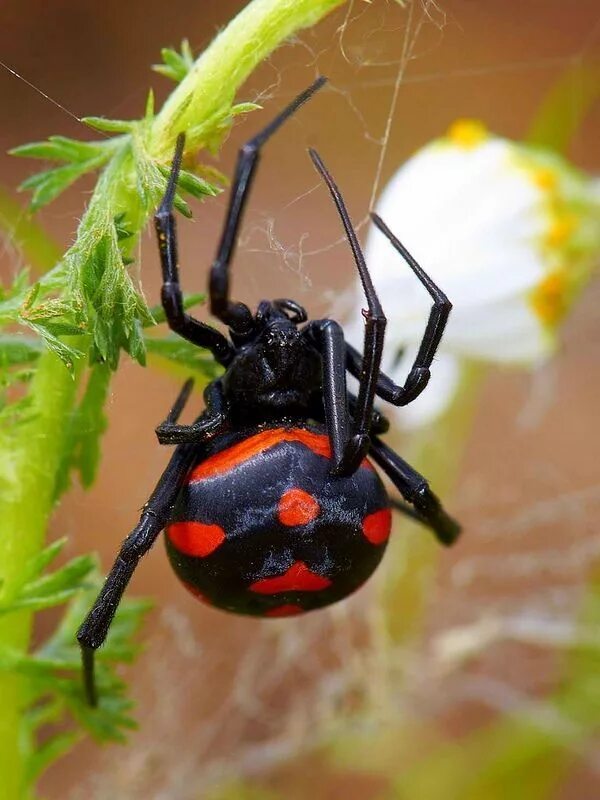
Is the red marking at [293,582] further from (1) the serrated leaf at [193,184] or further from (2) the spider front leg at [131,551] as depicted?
(1) the serrated leaf at [193,184]

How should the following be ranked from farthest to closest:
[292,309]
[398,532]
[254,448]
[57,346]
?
[398,532], [292,309], [254,448], [57,346]

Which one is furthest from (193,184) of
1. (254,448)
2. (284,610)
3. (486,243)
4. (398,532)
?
(398,532)

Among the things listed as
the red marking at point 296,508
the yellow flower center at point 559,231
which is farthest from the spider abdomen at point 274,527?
the yellow flower center at point 559,231

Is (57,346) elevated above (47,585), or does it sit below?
above

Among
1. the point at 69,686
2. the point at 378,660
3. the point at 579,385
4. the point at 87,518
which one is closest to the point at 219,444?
the point at 69,686

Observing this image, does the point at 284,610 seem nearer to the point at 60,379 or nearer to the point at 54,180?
the point at 60,379

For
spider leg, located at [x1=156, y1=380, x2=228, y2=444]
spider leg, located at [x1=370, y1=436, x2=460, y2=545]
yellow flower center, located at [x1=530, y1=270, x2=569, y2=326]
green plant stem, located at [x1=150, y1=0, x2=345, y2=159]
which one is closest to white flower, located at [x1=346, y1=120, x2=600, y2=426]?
yellow flower center, located at [x1=530, y1=270, x2=569, y2=326]

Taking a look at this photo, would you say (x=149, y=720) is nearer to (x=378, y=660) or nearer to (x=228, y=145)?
(x=378, y=660)
